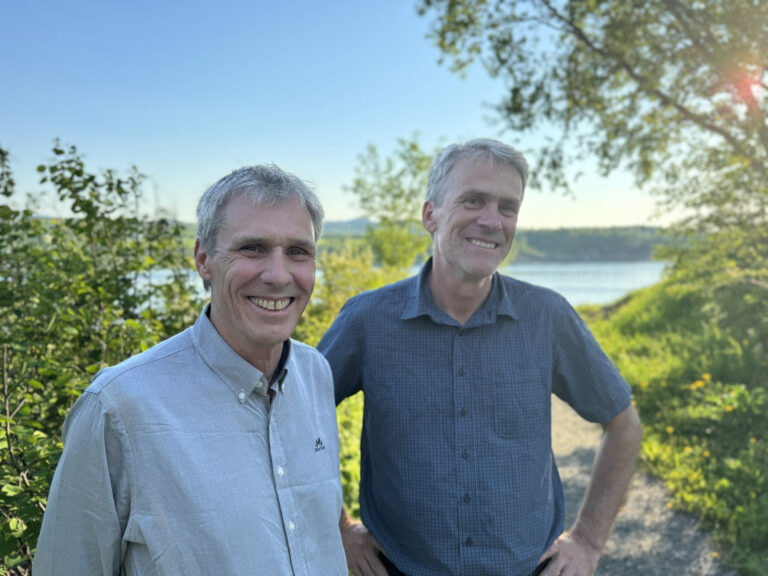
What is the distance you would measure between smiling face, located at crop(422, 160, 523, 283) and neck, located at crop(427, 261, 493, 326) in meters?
0.02

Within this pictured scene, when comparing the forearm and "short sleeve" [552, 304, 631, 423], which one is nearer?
"short sleeve" [552, 304, 631, 423]

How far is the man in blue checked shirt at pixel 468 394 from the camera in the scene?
7.06ft

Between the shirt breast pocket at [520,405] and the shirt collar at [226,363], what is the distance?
1.01 meters

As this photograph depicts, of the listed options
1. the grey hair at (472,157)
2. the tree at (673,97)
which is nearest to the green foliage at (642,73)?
the tree at (673,97)

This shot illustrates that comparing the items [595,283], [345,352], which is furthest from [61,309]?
[595,283]

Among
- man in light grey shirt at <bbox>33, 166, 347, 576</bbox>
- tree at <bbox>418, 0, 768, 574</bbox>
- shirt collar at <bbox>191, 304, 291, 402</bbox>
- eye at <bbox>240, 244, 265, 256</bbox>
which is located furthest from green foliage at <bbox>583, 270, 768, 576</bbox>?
eye at <bbox>240, 244, 265, 256</bbox>

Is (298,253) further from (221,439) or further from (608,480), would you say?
(608,480)

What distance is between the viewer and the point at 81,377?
8.36ft

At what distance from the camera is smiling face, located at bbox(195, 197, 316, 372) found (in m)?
1.58

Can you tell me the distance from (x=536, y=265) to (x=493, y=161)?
42430mm

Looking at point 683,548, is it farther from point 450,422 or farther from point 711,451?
point 450,422

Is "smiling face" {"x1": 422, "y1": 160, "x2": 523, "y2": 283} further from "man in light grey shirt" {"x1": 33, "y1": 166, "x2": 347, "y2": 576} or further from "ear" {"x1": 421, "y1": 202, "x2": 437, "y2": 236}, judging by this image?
"man in light grey shirt" {"x1": 33, "y1": 166, "x2": 347, "y2": 576}

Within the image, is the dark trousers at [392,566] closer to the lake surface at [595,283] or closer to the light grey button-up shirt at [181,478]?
the light grey button-up shirt at [181,478]

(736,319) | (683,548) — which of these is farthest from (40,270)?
(736,319)
